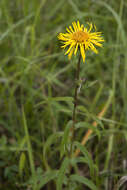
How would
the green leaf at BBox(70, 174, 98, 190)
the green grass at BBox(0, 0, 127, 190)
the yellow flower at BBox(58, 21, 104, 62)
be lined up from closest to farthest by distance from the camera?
1. the yellow flower at BBox(58, 21, 104, 62)
2. the green leaf at BBox(70, 174, 98, 190)
3. the green grass at BBox(0, 0, 127, 190)

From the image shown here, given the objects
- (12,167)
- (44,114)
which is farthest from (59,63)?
(12,167)

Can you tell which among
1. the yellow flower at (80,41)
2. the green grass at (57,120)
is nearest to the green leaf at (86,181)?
the green grass at (57,120)

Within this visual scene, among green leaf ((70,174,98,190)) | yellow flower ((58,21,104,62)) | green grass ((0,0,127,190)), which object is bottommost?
green leaf ((70,174,98,190))

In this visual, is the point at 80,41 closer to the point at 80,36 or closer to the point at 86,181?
the point at 80,36

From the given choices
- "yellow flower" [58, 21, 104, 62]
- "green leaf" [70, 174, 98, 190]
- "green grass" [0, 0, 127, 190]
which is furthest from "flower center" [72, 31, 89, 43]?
"green leaf" [70, 174, 98, 190]

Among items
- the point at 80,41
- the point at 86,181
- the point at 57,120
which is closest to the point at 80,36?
the point at 80,41

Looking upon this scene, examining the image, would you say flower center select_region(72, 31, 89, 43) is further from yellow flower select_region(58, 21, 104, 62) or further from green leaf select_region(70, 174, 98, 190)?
green leaf select_region(70, 174, 98, 190)

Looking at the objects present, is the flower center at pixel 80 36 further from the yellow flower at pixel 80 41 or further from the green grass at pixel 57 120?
the green grass at pixel 57 120
